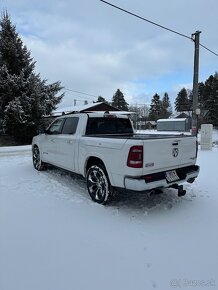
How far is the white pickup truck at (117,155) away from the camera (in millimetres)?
4043

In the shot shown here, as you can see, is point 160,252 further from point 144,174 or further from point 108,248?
point 144,174

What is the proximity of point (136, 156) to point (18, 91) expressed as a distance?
53.8ft

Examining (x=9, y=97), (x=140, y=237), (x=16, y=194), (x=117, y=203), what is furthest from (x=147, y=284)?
(x=9, y=97)

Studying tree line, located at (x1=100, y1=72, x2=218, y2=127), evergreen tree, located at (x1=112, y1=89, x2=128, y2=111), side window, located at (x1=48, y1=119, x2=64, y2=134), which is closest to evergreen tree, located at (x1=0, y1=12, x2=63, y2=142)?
side window, located at (x1=48, y1=119, x2=64, y2=134)

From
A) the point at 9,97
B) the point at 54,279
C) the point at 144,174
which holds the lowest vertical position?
the point at 54,279

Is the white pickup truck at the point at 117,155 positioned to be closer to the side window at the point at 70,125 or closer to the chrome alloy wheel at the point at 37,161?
the side window at the point at 70,125

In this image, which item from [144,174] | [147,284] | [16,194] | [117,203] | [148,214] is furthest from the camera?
[16,194]

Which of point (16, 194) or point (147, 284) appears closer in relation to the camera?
point (147, 284)

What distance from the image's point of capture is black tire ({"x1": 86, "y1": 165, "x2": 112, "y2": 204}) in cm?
462

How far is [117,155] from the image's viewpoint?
4.24 meters

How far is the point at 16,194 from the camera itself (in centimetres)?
553

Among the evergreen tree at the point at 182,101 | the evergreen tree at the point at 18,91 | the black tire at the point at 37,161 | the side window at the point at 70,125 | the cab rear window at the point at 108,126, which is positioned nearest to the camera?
the cab rear window at the point at 108,126

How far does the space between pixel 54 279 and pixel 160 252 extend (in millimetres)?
1357

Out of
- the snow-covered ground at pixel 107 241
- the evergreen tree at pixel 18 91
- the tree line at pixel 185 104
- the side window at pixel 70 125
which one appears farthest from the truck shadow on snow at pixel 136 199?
the tree line at pixel 185 104
